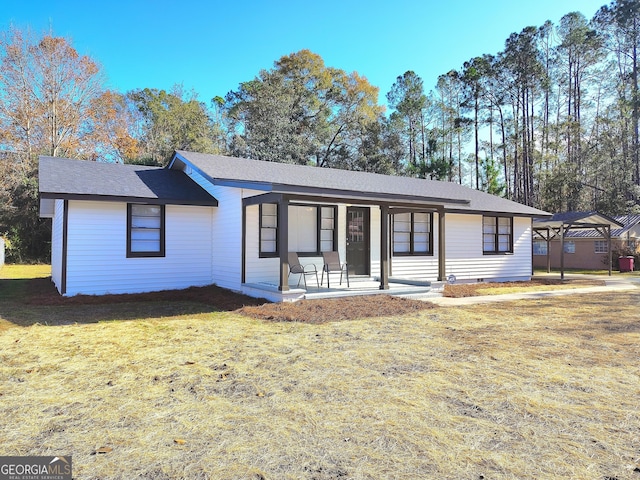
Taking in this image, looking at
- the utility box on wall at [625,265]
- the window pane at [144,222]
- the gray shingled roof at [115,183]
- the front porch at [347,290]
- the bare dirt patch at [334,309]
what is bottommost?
the bare dirt patch at [334,309]

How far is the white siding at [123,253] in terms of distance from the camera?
1002 centimetres

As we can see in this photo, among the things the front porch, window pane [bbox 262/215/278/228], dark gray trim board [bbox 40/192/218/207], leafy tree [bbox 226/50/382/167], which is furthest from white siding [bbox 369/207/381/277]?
leafy tree [bbox 226/50/382/167]

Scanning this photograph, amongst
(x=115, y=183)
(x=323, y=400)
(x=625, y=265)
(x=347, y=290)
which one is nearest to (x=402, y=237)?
(x=347, y=290)

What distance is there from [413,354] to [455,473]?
9.34 feet

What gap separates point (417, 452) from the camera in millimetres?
2799

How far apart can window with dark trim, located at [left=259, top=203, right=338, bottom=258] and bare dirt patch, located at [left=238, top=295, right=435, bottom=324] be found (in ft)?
7.47

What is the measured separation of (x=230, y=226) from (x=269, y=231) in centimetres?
100

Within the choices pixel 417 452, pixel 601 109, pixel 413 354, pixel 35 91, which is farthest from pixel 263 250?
pixel 601 109

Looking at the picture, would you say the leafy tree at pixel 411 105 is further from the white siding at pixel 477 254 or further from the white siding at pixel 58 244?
the white siding at pixel 58 244

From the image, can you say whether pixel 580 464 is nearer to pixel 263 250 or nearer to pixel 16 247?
pixel 263 250

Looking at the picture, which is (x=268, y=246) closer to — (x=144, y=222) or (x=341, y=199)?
(x=341, y=199)

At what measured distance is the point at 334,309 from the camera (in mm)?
8531

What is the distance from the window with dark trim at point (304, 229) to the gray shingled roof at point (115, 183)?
176 cm

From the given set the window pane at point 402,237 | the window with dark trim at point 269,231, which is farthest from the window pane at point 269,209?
the window pane at point 402,237
